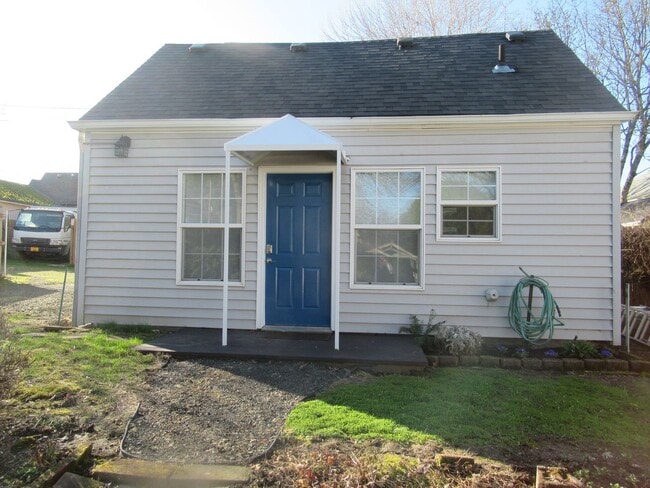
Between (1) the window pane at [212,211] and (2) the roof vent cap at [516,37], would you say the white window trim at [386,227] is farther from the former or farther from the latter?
(2) the roof vent cap at [516,37]

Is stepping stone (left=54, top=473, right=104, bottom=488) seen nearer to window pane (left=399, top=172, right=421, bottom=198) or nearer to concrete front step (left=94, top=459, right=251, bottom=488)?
concrete front step (left=94, top=459, right=251, bottom=488)

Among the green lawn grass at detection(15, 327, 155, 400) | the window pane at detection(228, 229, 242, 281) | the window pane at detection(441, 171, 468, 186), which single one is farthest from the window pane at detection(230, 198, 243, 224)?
the window pane at detection(441, 171, 468, 186)

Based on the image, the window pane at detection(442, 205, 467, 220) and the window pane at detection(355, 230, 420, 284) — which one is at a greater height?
the window pane at detection(442, 205, 467, 220)

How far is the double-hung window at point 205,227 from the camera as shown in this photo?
20.0 feet

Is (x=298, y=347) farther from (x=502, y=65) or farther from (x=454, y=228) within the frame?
(x=502, y=65)

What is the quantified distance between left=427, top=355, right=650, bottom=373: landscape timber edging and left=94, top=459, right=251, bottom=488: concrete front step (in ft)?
9.38

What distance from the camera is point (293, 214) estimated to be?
5.98 m

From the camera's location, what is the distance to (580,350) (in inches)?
198

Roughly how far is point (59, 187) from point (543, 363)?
117 ft

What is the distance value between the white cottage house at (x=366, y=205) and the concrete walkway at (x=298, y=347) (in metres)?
0.33

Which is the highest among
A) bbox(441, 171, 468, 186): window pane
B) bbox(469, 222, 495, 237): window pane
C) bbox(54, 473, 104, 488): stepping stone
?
bbox(441, 171, 468, 186): window pane

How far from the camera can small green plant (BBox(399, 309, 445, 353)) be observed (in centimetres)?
525

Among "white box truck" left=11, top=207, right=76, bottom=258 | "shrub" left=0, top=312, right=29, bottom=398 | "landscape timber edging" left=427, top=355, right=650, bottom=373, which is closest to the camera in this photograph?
"shrub" left=0, top=312, right=29, bottom=398

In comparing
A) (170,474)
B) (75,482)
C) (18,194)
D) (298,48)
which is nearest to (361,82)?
(298,48)
